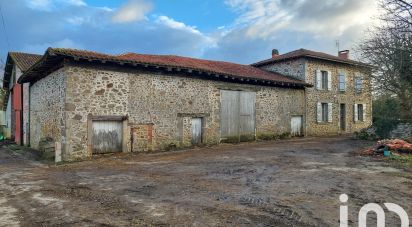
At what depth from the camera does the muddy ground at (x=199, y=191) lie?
4.95 m

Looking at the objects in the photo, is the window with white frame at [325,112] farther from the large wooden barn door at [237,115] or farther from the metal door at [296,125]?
the large wooden barn door at [237,115]

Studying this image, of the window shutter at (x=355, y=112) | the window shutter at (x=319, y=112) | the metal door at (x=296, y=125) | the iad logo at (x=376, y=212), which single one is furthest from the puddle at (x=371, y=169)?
the window shutter at (x=355, y=112)

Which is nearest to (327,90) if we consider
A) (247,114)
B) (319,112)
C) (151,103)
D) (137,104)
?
(319,112)

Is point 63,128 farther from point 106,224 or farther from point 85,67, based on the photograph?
point 106,224

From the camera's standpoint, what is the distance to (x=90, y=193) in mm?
6586

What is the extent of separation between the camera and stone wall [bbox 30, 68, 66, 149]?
12438 mm

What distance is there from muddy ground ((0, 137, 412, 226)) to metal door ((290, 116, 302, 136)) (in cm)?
955

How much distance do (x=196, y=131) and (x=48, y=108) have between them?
6.56 metres

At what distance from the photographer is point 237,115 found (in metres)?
17.4

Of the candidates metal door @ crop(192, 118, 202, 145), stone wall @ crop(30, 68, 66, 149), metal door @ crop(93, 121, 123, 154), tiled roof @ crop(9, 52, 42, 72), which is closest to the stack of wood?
metal door @ crop(192, 118, 202, 145)

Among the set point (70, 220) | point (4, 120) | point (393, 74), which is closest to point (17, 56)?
point (4, 120)

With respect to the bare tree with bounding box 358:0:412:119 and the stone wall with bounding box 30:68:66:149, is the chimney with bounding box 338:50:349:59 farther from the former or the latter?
the stone wall with bounding box 30:68:66:149

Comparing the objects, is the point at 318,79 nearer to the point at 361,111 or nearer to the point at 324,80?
the point at 324,80

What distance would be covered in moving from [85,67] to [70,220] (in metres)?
8.46
